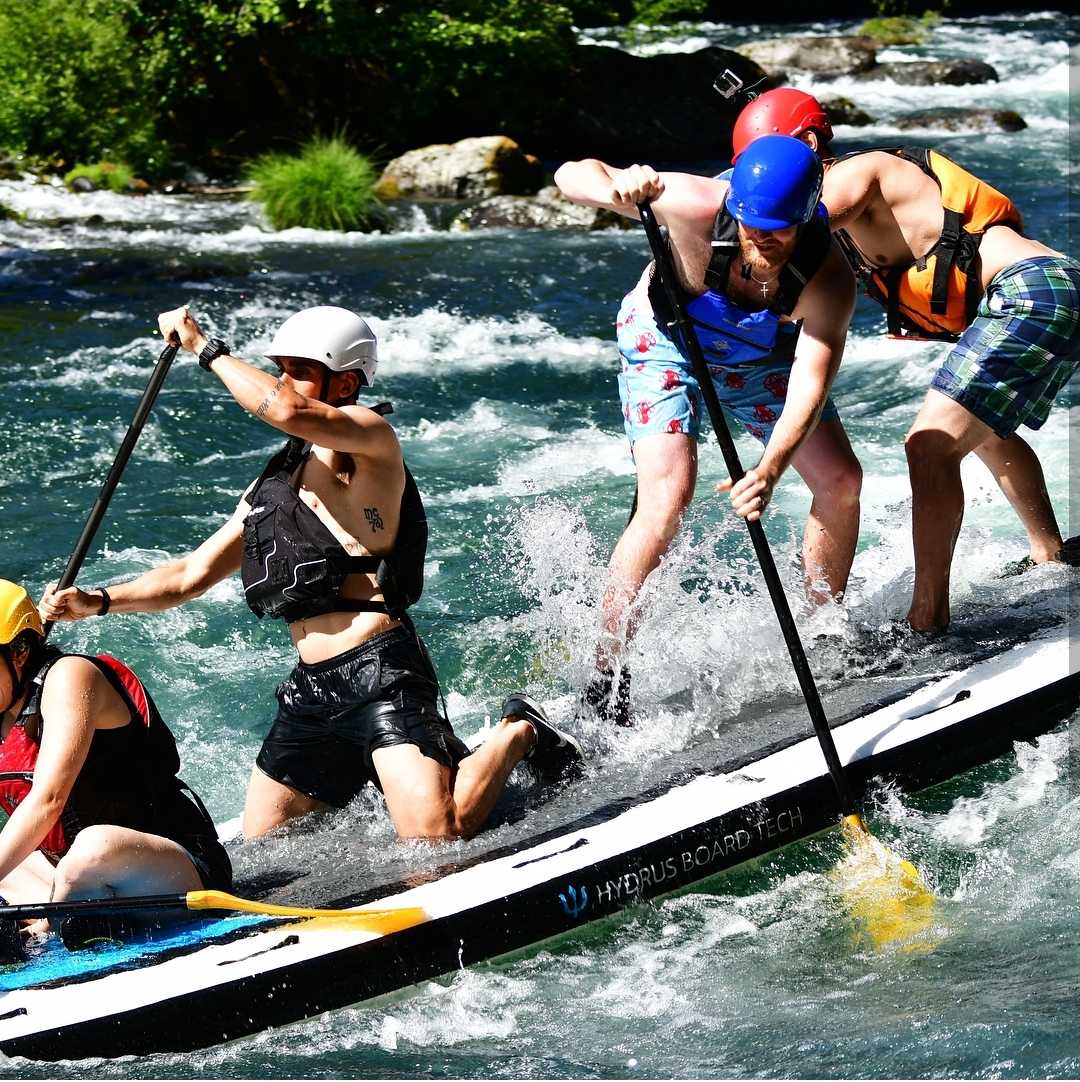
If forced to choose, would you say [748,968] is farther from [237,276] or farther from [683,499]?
[237,276]

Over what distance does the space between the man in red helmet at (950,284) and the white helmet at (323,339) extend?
1.52 m

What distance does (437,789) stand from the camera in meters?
4.36

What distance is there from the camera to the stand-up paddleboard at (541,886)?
387cm

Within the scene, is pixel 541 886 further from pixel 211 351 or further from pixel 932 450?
pixel 932 450

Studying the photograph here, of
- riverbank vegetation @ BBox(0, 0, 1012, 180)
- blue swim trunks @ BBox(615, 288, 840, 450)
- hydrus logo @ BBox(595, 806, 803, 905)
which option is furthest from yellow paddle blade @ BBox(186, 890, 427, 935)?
riverbank vegetation @ BBox(0, 0, 1012, 180)

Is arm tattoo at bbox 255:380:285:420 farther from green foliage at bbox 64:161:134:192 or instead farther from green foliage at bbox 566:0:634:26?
green foliage at bbox 566:0:634:26

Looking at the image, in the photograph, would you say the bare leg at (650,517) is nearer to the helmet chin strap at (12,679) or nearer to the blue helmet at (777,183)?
the blue helmet at (777,183)

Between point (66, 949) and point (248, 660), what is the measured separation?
2.70m

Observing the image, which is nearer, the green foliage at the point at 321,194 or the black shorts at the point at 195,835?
the black shorts at the point at 195,835

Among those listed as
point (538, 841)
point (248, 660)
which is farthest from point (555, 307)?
point (538, 841)

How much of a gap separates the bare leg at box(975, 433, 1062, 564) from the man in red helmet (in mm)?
600

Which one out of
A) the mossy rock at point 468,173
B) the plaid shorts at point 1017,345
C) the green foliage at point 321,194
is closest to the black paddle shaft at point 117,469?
the plaid shorts at point 1017,345

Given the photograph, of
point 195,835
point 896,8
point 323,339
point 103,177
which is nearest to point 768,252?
point 323,339

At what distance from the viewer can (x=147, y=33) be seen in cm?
1839
